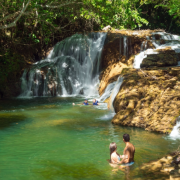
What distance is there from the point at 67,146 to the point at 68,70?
13.9 m

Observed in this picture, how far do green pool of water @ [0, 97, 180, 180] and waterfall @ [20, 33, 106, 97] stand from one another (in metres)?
7.99

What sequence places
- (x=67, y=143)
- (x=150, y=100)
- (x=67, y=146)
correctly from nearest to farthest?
(x=67, y=146), (x=67, y=143), (x=150, y=100)

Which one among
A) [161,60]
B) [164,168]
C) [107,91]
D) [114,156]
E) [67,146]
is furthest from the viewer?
[107,91]

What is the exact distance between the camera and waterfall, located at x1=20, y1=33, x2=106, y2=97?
776 inches

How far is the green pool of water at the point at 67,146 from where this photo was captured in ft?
18.2

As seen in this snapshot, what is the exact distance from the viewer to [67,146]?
736cm

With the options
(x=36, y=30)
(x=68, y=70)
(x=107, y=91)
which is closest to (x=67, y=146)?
(x=107, y=91)

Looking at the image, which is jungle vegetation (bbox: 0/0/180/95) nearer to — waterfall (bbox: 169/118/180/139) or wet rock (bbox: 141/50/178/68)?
wet rock (bbox: 141/50/178/68)

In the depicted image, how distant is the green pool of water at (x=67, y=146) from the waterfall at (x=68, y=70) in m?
7.99

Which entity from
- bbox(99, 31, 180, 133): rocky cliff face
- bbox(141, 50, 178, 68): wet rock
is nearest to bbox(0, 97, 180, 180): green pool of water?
Result: bbox(99, 31, 180, 133): rocky cliff face

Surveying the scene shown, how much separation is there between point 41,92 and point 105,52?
5800mm

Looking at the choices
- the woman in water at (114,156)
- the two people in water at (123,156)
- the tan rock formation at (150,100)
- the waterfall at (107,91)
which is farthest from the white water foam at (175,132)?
the waterfall at (107,91)

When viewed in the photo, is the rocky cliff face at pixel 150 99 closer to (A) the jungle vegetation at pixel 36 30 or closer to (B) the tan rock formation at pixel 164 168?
(B) the tan rock formation at pixel 164 168

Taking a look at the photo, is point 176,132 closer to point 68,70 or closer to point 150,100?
point 150,100
